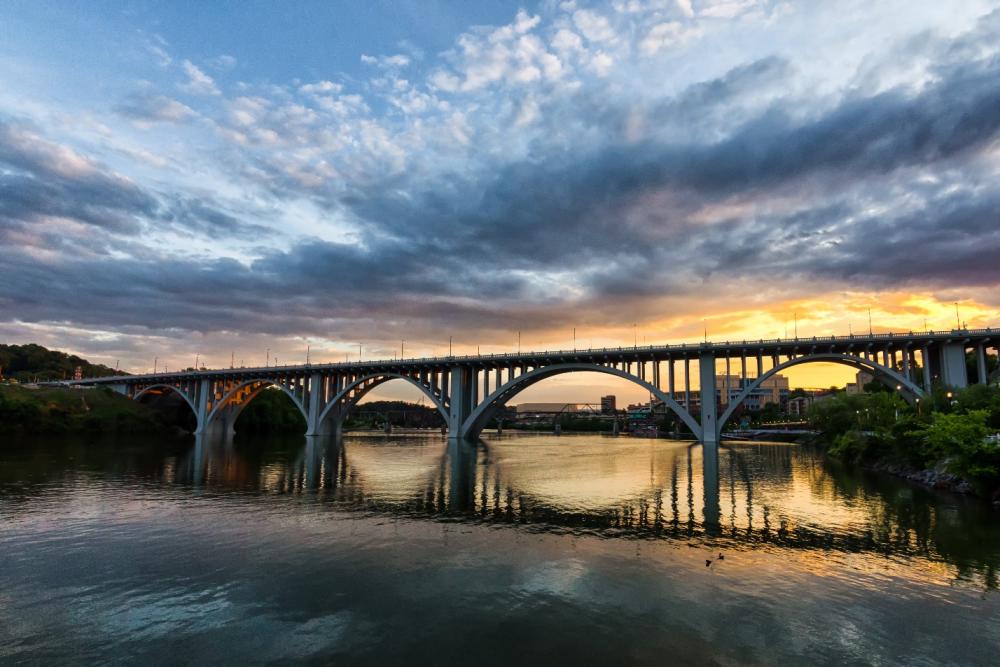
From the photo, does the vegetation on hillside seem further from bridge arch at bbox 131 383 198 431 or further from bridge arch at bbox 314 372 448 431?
bridge arch at bbox 314 372 448 431

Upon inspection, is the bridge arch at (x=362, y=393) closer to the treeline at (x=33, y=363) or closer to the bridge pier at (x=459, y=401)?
the bridge pier at (x=459, y=401)

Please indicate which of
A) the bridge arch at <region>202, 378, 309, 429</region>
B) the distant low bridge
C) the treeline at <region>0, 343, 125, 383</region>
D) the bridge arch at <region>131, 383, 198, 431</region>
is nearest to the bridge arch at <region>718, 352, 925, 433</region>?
the distant low bridge

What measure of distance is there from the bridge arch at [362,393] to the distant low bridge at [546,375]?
187 mm

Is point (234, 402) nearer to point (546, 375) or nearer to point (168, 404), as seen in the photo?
point (168, 404)

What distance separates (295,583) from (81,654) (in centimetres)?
487

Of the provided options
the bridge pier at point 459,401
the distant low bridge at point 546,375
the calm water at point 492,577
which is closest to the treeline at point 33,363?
the distant low bridge at point 546,375

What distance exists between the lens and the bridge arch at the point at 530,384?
67688 millimetres

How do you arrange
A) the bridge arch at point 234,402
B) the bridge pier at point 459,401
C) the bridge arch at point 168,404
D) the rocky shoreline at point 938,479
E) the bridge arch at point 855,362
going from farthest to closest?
the bridge arch at point 168,404 → the bridge arch at point 234,402 → the bridge pier at point 459,401 → the bridge arch at point 855,362 → the rocky shoreline at point 938,479

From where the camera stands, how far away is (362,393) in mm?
94938

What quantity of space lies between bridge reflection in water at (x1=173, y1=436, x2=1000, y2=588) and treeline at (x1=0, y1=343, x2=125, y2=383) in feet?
474

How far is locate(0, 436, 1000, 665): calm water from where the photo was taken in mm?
10484

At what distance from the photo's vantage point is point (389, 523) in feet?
71.8

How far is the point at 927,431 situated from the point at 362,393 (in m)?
81.2

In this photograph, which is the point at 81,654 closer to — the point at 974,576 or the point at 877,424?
the point at 974,576
